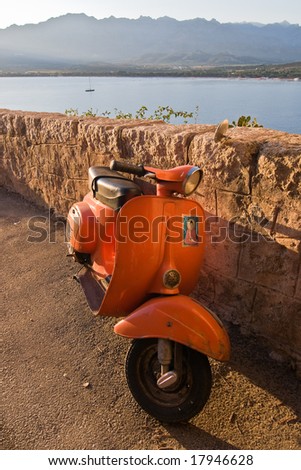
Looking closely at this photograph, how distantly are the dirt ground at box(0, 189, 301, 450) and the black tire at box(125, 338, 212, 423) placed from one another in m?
0.09

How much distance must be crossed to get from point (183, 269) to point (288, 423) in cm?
93

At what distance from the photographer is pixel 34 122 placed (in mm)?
4680

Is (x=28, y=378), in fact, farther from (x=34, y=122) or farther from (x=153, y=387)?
(x=34, y=122)

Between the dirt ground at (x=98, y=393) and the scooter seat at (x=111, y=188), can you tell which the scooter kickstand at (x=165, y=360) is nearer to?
the dirt ground at (x=98, y=393)

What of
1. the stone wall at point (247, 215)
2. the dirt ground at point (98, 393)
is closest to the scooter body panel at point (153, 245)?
the stone wall at point (247, 215)

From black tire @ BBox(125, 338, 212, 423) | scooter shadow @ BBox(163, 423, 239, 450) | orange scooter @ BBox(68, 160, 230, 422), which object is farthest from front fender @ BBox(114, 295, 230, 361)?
scooter shadow @ BBox(163, 423, 239, 450)

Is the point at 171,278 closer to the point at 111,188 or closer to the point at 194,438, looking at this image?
the point at 111,188

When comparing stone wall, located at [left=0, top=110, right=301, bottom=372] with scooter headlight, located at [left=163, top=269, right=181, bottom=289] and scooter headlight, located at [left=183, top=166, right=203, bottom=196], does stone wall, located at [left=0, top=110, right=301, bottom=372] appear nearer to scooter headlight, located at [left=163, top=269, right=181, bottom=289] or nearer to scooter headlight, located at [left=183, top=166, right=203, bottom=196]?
scooter headlight, located at [left=183, top=166, right=203, bottom=196]

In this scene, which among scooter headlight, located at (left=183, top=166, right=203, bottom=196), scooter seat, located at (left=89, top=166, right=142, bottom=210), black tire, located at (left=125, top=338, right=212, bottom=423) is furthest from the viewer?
scooter seat, located at (left=89, top=166, right=142, bottom=210)

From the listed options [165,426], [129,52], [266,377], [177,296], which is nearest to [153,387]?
[165,426]

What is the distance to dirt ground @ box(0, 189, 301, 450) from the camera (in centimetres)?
202

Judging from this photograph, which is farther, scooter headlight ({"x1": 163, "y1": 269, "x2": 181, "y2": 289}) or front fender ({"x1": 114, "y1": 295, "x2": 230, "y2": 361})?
scooter headlight ({"x1": 163, "y1": 269, "x2": 181, "y2": 289})

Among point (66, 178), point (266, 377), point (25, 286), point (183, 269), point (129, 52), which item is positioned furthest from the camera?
point (129, 52)

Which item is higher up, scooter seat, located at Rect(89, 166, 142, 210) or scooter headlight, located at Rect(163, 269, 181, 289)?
scooter seat, located at Rect(89, 166, 142, 210)
